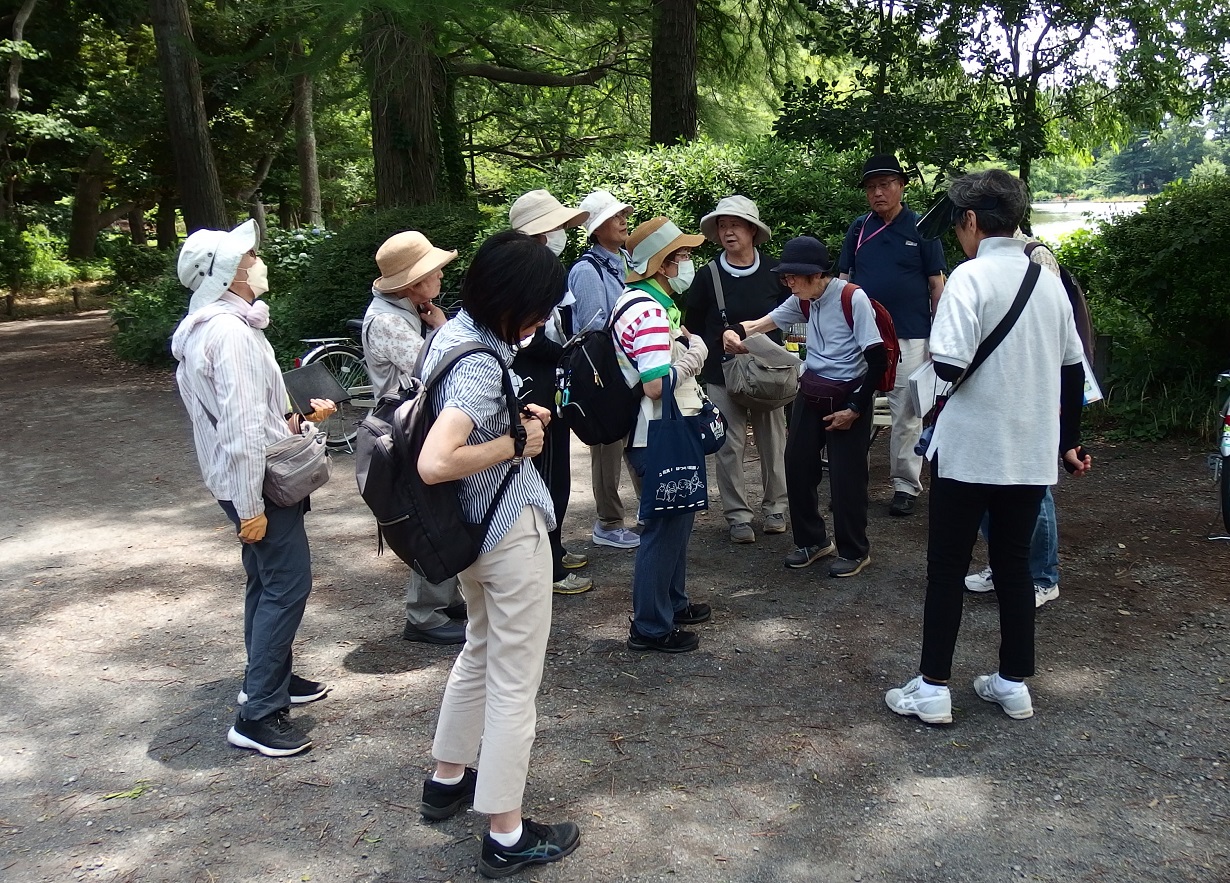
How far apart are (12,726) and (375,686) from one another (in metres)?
1.41

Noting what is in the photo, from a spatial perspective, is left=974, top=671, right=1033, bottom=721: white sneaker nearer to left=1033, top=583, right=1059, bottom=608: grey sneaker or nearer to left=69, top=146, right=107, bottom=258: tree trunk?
left=1033, top=583, right=1059, bottom=608: grey sneaker

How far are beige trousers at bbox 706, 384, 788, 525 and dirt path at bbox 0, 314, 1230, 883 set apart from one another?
10.1 inches

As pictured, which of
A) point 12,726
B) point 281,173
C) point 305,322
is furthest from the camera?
point 281,173

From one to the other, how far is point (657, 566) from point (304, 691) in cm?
155

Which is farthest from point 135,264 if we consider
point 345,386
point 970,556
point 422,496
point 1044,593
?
point 970,556

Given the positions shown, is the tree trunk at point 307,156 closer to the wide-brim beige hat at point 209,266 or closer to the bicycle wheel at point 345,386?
the bicycle wheel at point 345,386

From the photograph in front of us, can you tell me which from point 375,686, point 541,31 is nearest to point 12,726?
point 375,686

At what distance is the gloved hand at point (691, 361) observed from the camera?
4.41 meters

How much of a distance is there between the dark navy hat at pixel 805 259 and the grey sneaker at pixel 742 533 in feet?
5.48

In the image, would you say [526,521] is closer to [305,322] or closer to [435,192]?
[305,322]

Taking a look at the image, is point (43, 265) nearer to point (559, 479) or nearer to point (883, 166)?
point (559, 479)

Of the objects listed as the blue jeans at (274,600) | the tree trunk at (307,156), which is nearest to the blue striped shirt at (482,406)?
the blue jeans at (274,600)

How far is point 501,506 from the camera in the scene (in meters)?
2.96

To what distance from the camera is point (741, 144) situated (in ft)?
29.9
